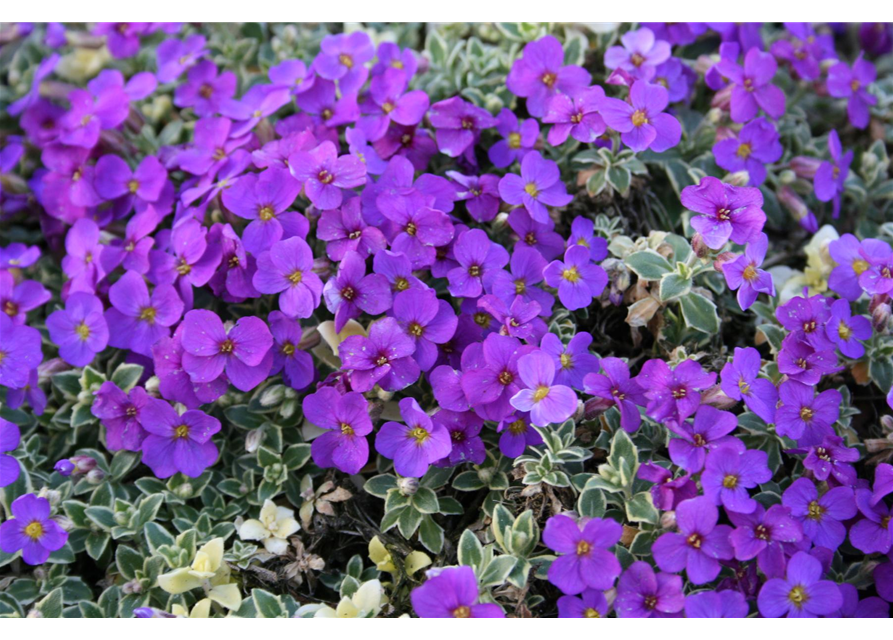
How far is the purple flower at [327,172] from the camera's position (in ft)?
6.35

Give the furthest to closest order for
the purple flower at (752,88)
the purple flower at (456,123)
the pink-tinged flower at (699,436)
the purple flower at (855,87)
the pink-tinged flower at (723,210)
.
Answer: the purple flower at (855,87) < the purple flower at (752,88) < the purple flower at (456,123) < the pink-tinged flower at (723,210) < the pink-tinged flower at (699,436)

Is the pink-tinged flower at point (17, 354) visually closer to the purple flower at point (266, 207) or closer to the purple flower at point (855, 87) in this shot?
the purple flower at point (266, 207)

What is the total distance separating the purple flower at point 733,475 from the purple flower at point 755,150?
0.87 meters

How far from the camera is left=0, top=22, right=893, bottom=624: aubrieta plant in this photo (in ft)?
5.72

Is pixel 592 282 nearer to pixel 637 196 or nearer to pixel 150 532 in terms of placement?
pixel 637 196

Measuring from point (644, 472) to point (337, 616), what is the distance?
0.71 metres

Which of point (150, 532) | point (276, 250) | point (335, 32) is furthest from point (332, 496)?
point (335, 32)

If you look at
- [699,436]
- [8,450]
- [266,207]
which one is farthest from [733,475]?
[8,450]

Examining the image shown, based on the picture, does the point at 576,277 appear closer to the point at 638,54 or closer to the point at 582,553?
the point at 582,553

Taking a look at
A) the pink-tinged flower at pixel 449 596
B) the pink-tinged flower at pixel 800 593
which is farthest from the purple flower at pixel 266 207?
the pink-tinged flower at pixel 800 593

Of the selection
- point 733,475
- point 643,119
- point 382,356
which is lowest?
point 733,475

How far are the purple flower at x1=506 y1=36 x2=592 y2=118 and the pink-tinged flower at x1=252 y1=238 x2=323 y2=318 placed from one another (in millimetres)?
778

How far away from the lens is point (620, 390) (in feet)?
5.96

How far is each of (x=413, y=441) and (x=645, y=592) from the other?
0.57 metres
